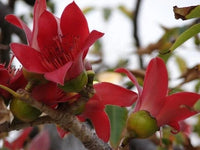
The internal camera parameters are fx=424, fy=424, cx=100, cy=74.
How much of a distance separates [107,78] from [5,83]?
138 centimetres

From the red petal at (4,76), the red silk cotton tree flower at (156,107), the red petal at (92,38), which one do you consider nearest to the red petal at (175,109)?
the red silk cotton tree flower at (156,107)

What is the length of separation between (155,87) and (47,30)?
0.25 meters

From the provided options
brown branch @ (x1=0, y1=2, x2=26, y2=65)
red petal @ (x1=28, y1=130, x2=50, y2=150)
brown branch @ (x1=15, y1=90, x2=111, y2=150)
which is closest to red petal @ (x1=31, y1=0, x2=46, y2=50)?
brown branch @ (x1=15, y1=90, x2=111, y2=150)

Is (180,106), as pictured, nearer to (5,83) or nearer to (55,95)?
(55,95)

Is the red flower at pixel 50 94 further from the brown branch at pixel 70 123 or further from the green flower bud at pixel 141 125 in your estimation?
the green flower bud at pixel 141 125

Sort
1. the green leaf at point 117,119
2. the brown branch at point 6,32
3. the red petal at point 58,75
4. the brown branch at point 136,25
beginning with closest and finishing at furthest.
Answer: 1. the red petal at point 58,75
2. the green leaf at point 117,119
3. the brown branch at point 6,32
4. the brown branch at point 136,25

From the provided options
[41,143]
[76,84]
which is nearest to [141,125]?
[76,84]

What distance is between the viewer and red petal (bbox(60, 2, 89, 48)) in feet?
2.67

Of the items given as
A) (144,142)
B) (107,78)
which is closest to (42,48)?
(144,142)

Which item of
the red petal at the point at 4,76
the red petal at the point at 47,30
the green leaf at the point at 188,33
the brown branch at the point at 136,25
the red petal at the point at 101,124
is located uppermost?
the red petal at the point at 47,30

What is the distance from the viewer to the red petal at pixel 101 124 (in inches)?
35.9

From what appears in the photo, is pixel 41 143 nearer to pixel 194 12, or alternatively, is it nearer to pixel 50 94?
pixel 50 94

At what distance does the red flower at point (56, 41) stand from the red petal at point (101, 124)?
0.52 ft

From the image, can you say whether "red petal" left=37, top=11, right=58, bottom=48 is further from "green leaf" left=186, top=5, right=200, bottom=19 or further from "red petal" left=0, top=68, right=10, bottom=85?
"green leaf" left=186, top=5, right=200, bottom=19
